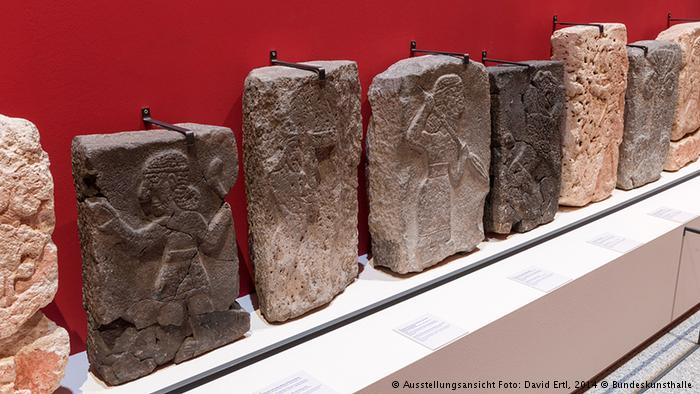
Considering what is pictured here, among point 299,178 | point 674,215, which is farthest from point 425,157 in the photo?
point 674,215

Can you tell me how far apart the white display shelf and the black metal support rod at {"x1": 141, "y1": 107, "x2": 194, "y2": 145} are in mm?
675

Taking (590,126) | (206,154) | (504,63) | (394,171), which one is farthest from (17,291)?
(590,126)

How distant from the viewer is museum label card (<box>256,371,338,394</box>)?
179 centimetres

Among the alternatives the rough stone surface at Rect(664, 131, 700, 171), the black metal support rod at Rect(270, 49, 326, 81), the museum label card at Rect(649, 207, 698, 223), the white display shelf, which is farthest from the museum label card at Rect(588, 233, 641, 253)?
the black metal support rod at Rect(270, 49, 326, 81)

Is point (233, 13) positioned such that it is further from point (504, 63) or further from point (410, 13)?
point (504, 63)

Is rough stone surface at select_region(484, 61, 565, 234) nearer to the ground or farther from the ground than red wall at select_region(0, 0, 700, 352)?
nearer to the ground

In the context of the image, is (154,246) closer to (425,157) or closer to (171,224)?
(171,224)

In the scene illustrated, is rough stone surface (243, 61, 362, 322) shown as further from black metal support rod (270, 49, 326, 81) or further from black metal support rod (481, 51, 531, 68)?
black metal support rod (481, 51, 531, 68)

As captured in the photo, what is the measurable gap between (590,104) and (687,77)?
38.9 inches

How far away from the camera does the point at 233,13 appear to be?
6.76ft

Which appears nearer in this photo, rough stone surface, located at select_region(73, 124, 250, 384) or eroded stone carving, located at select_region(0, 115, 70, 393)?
eroded stone carving, located at select_region(0, 115, 70, 393)

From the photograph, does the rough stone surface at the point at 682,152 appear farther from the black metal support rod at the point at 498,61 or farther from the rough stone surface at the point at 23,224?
the rough stone surface at the point at 23,224

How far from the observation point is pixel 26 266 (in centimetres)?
154

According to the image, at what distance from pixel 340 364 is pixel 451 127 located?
1032 millimetres
